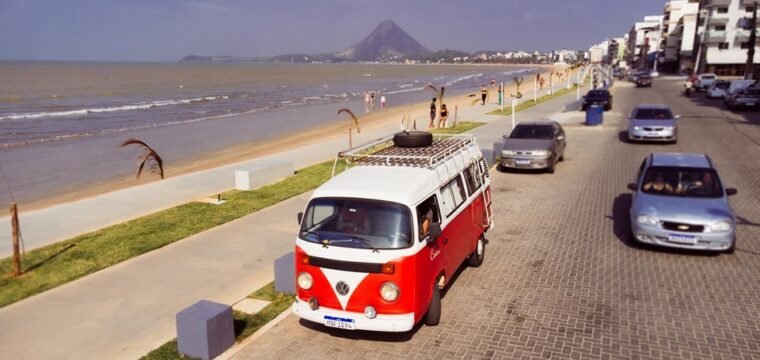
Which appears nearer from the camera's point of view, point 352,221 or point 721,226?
point 352,221

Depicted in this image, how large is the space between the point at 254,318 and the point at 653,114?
2224 centimetres

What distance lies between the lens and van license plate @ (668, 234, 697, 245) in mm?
9898

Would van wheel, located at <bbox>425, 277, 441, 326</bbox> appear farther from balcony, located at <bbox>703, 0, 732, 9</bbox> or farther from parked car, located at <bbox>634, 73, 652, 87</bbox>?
balcony, located at <bbox>703, 0, 732, 9</bbox>

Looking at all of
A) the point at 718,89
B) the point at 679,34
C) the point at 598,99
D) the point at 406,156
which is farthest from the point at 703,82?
the point at 679,34

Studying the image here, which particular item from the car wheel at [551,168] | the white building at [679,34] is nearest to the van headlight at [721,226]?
the car wheel at [551,168]

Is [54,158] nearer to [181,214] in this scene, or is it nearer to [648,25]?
[181,214]

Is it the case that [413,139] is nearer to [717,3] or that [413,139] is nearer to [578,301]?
[578,301]

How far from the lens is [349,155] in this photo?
8594 mm

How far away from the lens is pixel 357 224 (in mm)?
7074

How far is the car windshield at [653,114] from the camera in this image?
24.1m

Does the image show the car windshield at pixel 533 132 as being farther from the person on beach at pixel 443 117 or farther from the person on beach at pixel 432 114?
the person on beach at pixel 432 114

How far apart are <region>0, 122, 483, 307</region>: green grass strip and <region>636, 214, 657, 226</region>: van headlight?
877 centimetres

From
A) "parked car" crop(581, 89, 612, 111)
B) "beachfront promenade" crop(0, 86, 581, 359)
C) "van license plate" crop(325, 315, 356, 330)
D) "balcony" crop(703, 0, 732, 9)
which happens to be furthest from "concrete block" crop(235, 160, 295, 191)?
"balcony" crop(703, 0, 732, 9)

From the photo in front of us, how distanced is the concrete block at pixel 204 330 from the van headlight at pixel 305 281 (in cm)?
97
